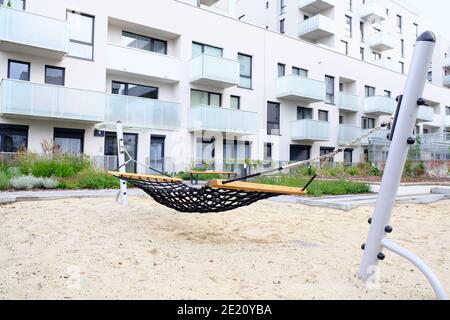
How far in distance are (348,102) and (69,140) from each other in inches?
657

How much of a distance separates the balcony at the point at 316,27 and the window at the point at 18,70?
1708cm

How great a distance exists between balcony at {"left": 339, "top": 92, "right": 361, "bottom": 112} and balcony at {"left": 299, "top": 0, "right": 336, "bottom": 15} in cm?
639

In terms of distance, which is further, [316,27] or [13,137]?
[316,27]

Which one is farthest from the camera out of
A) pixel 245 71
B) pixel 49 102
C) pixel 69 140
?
pixel 245 71

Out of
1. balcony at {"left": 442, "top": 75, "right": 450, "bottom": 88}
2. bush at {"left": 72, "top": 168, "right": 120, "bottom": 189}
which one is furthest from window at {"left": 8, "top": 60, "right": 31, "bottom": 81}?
balcony at {"left": 442, "top": 75, "right": 450, "bottom": 88}

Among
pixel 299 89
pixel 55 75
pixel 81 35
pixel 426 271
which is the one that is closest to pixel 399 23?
pixel 299 89

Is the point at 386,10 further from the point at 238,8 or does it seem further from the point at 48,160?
the point at 48,160

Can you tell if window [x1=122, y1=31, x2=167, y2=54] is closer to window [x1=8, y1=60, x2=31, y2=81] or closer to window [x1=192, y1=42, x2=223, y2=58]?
window [x1=192, y1=42, x2=223, y2=58]

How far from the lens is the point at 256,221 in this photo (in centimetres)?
483

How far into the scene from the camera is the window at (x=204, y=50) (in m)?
16.5

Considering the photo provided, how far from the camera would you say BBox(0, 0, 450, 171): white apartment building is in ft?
39.8

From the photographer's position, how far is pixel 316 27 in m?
22.6

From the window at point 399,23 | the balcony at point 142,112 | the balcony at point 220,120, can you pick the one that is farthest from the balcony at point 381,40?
the balcony at point 142,112

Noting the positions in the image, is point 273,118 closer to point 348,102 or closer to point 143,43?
point 348,102
